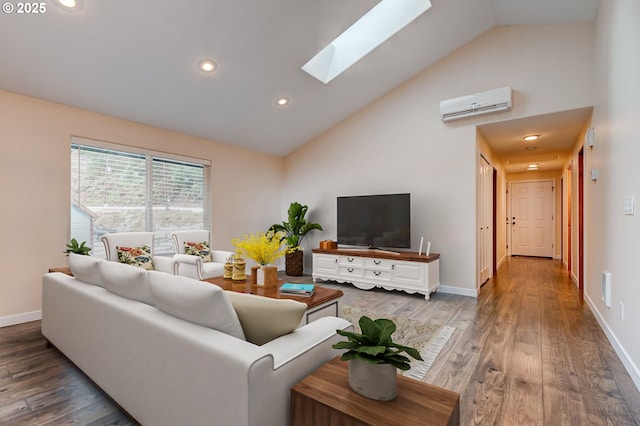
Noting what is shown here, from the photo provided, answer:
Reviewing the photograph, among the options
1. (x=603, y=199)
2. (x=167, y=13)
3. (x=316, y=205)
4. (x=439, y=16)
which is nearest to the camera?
(x=167, y=13)

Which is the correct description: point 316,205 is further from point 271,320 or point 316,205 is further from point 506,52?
point 271,320

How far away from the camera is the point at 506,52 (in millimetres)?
3904

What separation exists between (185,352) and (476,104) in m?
4.24

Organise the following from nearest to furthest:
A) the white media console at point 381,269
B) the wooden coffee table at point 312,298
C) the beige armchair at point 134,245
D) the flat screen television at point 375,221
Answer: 1. the wooden coffee table at point 312,298
2. the beige armchair at point 134,245
3. the white media console at point 381,269
4. the flat screen television at point 375,221

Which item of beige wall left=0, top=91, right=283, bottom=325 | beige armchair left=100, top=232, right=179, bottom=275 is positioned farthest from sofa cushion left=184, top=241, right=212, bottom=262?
beige wall left=0, top=91, right=283, bottom=325

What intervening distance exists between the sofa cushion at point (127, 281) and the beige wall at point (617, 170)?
2.98m

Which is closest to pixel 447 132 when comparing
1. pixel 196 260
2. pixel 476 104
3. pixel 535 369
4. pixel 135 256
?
pixel 476 104

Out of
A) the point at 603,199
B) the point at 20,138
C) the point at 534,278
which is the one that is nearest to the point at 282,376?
the point at 603,199

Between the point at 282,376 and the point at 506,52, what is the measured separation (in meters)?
4.56

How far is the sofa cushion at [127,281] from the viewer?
5.41 feet

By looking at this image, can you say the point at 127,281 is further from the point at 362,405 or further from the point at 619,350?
the point at 619,350

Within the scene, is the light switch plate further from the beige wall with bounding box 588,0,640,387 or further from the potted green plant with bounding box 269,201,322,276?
the potted green plant with bounding box 269,201,322,276

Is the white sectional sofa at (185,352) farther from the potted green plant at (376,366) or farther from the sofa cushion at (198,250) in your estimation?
the sofa cushion at (198,250)

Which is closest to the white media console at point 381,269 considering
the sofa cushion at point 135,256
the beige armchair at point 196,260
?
the beige armchair at point 196,260
